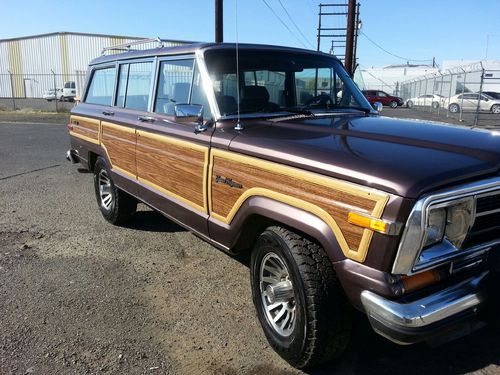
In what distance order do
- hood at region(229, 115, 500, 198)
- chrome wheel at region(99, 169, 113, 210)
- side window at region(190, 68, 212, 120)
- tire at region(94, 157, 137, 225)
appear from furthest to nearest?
chrome wheel at region(99, 169, 113, 210) < tire at region(94, 157, 137, 225) < side window at region(190, 68, 212, 120) < hood at region(229, 115, 500, 198)

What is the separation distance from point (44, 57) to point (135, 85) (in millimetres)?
47675

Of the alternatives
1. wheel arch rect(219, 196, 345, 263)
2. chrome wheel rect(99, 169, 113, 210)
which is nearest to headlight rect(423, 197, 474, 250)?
wheel arch rect(219, 196, 345, 263)

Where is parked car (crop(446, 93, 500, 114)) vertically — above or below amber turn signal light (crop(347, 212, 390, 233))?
below

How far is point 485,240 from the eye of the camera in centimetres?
250

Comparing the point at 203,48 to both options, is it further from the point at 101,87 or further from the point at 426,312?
the point at 426,312

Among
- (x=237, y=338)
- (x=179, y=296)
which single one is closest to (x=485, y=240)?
(x=237, y=338)

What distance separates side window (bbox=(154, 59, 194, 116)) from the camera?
3943mm

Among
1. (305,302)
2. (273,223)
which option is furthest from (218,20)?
(305,302)

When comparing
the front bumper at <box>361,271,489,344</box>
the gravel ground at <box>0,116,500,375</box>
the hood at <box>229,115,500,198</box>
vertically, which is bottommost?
the gravel ground at <box>0,116,500,375</box>

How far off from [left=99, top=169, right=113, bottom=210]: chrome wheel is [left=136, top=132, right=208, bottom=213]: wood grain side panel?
1215 mm

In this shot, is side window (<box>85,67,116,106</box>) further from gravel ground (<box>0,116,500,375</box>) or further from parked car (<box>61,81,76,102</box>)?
parked car (<box>61,81,76,102</box>)

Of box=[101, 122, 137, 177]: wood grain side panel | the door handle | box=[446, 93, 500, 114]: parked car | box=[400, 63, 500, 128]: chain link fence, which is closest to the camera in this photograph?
the door handle

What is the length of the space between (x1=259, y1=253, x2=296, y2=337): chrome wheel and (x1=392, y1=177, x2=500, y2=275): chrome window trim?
0.80 metres

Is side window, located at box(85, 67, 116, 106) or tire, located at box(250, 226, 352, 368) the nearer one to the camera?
tire, located at box(250, 226, 352, 368)
